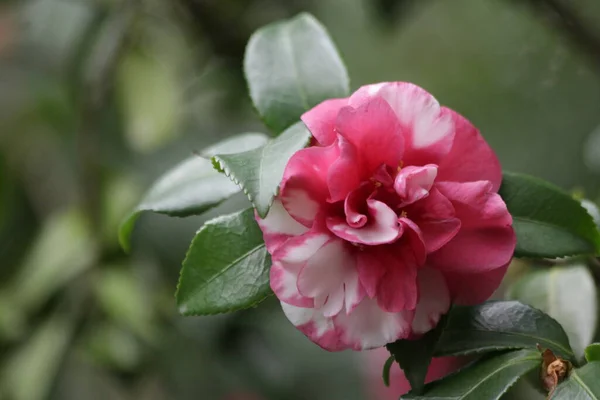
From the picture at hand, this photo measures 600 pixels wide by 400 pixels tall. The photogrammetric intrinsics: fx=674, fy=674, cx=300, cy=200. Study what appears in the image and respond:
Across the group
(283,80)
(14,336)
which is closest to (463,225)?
(283,80)

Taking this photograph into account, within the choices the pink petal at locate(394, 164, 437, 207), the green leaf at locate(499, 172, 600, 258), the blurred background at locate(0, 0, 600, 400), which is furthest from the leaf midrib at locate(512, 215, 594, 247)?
the blurred background at locate(0, 0, 600, 400)

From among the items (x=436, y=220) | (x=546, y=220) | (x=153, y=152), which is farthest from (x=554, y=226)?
(x=153, y=152)

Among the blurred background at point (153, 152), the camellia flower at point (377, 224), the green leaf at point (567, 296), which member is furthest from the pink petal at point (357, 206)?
the blurred background at point (153, 152)

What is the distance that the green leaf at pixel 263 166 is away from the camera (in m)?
0.39

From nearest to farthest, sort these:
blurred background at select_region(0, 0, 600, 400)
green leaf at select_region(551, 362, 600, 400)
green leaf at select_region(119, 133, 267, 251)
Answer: green leaf at select_region(551, 362, 600, 400)
green leaf at select_region(119, 133, 267, 251)
blurred background at select_region(0, 0, 600, 400)

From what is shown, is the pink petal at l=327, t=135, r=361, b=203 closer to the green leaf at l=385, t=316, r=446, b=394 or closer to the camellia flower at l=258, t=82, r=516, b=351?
the camellia flower at l=258, t=82, r=516, b=351

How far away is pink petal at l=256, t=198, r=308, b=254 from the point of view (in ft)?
1.36

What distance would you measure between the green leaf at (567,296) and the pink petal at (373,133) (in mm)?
235

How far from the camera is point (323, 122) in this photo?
42 cm

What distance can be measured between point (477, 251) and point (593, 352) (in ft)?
0.31

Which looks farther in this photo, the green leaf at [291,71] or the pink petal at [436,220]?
the green leaf at [291,71]

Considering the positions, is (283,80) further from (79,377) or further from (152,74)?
(79,377)

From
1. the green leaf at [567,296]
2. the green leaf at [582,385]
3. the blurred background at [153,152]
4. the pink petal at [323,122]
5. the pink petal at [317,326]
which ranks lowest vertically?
the blurred background at [153,152]

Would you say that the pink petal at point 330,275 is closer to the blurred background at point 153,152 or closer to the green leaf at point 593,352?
the green leaf at point 593,352
